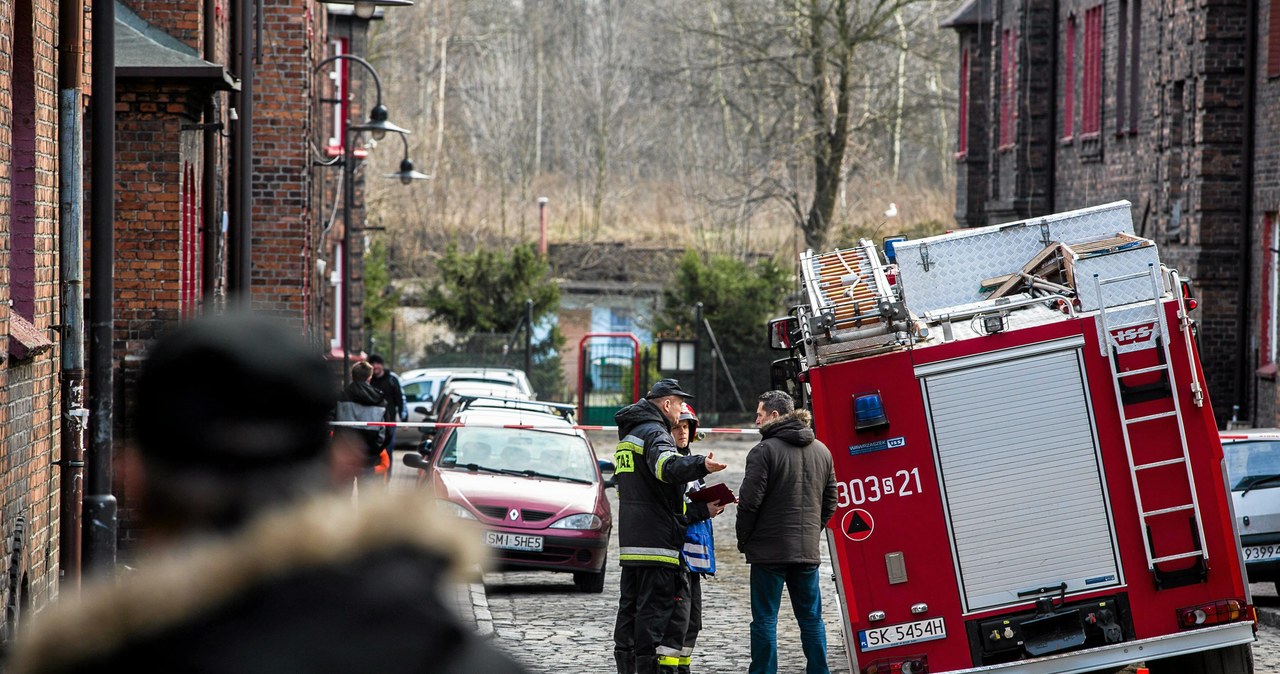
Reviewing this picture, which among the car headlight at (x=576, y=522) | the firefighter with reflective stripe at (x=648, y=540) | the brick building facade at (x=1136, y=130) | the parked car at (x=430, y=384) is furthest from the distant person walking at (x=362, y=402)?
the brick building facade at (x=1136, y=130)

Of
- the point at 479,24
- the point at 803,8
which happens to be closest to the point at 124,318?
the point at 803,8

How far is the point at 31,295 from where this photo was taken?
30.2 feet

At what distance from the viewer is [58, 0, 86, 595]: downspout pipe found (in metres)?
9.05

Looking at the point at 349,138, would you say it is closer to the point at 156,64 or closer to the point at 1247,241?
the point at 1247,241

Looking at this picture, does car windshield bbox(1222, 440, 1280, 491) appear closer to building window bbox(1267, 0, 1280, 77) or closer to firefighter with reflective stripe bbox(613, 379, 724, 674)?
firefighter with reflective stripe bbox(613, 379, 724, 674)

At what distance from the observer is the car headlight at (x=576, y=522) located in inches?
570

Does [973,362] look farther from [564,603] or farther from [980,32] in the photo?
[980,32]

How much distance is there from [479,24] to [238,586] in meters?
70.5

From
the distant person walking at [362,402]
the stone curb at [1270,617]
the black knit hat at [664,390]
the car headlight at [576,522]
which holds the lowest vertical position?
the stone curb at [1270,617]

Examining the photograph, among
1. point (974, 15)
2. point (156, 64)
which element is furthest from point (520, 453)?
point (974, 15)

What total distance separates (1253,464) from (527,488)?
21.1ft

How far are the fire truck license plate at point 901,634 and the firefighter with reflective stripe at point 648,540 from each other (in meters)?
1.12

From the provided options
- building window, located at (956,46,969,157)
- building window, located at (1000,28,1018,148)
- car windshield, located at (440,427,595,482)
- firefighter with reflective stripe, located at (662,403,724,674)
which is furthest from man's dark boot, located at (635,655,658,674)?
building window, located at (956,46,969,157)

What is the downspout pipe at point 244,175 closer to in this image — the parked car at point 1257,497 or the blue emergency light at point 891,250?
the blue emergency light at point 891,250
